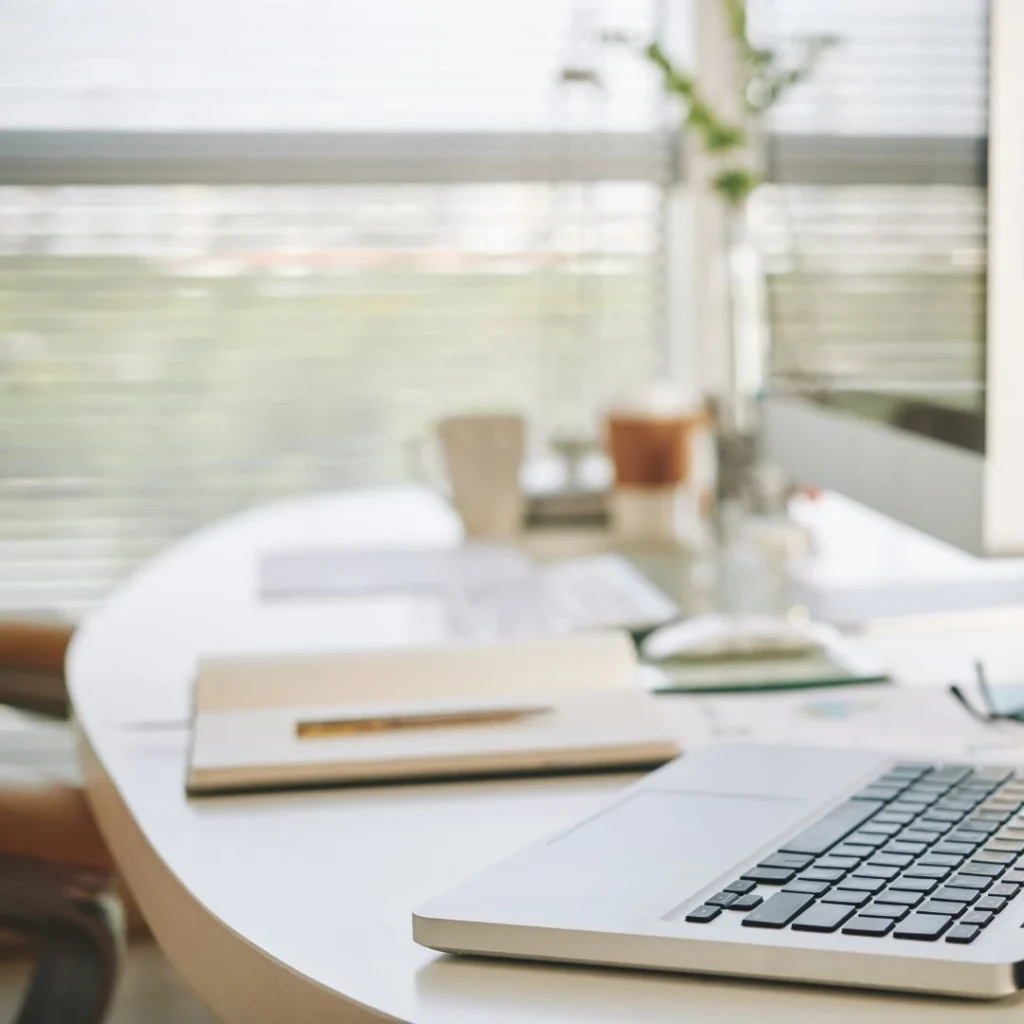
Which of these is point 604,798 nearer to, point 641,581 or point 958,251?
point 958,251

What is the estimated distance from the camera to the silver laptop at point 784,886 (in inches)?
19.9

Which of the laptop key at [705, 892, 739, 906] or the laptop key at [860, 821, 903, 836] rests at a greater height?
the laptop key at [705, 892, 739, 906]

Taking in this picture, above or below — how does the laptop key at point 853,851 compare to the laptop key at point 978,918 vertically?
below

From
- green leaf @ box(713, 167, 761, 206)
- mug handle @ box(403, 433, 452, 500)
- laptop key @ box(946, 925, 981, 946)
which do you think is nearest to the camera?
laptop key @ box(946, 925, 981, 946)

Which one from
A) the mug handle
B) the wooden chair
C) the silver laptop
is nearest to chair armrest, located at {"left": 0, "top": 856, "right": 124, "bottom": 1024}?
the wooden chair

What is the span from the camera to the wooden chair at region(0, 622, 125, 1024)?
3.74 feet

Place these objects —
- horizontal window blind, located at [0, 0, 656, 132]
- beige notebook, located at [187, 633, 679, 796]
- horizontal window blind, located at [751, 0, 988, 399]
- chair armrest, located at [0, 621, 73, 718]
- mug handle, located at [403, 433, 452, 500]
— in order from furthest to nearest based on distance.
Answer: horizontal window blind, located at [0, 0, 656, 132], mug handle, located at [403, 433, 452, 500], chair armrest, located at [0, 621, 73, 718], horizontal window blind, located at [751, 0, 988, 399], beige notebook, located at [187, 633, 679, 796]

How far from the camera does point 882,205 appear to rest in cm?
116

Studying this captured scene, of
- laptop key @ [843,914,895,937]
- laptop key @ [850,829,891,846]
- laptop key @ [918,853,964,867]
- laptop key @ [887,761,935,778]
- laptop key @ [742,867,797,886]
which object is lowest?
laptop key @ [887,761,935,778]

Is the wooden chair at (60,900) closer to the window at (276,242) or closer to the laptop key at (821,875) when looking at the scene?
the laptop key at (821,875)

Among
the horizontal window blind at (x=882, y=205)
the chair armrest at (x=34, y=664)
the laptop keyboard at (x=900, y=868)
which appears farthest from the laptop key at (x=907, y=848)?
the chair armrest at (x=34, y=664)

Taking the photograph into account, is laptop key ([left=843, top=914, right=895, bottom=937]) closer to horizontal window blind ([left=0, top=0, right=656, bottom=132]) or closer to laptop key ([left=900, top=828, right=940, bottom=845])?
laptop key ([left=900, top=828, right=940, bottom=845])

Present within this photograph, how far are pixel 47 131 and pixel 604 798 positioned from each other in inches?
69.6

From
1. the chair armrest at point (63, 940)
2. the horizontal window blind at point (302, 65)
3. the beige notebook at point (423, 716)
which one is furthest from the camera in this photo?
the horizontal window blind at point (302, 65)
